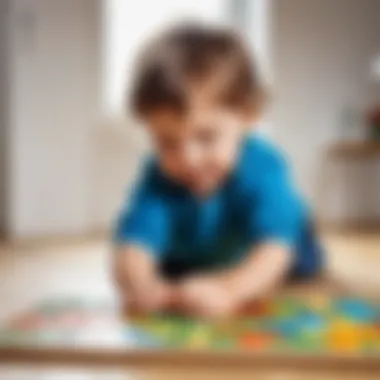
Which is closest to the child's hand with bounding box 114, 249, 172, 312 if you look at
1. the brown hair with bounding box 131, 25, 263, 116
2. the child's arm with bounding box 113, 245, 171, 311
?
the child's arm with bounding box 113, 245, 171, 311

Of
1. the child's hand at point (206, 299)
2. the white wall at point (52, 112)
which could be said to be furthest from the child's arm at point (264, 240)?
the white wall at point (52, 112)

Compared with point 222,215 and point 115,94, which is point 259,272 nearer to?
point 222,215

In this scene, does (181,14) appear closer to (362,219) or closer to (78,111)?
(78,111)

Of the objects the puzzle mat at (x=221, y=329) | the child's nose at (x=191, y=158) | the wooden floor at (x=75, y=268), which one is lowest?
the puzzle mat at (x=221, y=329)

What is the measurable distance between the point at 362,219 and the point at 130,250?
0.19 metres

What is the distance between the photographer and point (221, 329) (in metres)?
0.53

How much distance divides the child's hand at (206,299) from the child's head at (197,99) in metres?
0.08

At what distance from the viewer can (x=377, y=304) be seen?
0.61m

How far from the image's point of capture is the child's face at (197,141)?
23.8 inches

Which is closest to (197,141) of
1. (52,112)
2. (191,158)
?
(191,158)

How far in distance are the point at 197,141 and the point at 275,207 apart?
0.08 m

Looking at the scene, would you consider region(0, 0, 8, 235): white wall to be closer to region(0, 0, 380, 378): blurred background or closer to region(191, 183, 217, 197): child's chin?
region(0, 0, 380, 378): blurred background

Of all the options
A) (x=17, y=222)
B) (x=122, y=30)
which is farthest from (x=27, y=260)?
(x=122, y=30)

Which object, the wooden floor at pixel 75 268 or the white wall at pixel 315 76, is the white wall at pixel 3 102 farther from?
the white wall at pixel 315 76
